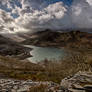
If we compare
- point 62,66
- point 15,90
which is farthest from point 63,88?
point 62,66

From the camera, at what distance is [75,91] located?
12500mm

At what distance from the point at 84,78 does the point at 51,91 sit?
434 centimetres

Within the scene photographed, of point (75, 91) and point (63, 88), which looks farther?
point (63, 88)

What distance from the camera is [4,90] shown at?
18.9 meters

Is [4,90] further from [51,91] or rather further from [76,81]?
[76,81]

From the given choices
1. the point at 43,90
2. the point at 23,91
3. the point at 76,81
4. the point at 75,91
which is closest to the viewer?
the point at 75,91

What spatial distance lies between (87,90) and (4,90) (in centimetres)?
1214

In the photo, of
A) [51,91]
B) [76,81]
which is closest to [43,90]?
[51,91]

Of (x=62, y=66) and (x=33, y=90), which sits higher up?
(x=33, y=90)

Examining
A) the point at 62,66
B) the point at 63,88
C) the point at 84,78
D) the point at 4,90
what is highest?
the point at 84,78

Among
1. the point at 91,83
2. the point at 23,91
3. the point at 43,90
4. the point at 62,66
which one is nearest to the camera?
the point at 91,83

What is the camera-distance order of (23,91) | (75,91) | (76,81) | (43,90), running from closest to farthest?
1. (75,91)
2. (76,81)
3. (43,90)
4. (23,91)

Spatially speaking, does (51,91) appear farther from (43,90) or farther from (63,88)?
(63,88)

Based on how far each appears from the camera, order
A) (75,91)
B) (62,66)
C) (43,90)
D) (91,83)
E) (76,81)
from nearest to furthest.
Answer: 1. (75,91)
2. (91,83)
3. (76,81)
4. (43,90)
5. (62,66)
